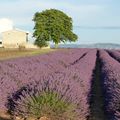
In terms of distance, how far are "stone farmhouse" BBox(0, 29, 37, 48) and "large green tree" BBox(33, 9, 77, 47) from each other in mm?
2938

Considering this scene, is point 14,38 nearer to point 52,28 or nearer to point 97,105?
point 52,28

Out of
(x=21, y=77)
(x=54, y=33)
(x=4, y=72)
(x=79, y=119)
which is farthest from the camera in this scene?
(x=54, y=33)

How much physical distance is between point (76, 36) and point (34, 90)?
314 ft

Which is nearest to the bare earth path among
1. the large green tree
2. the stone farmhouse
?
the large green tree

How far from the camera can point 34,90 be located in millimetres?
9773

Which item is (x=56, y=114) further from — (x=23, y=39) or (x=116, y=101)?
(x=23, y=39)

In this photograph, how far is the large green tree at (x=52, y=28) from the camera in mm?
98200

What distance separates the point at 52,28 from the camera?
98812 mm

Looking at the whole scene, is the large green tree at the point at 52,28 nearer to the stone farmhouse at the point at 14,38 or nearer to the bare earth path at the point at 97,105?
the stone farmhouse at the point at 14,38

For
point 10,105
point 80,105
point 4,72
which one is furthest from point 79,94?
point 4,72

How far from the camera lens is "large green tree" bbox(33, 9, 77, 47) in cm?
9820

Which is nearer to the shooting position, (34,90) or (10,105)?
(34,90)

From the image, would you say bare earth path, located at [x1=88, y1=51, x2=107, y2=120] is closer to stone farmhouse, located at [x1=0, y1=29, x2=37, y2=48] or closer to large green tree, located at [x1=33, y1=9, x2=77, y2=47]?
large green tree, located at [x1=33, y1=9, x2=77, y2=47]

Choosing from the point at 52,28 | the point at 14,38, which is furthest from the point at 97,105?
the point at 14,38
